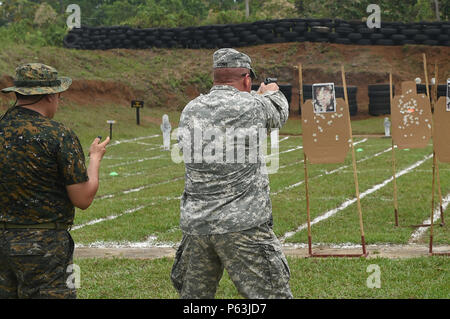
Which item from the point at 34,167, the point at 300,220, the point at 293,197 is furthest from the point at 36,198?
the point at 293,197

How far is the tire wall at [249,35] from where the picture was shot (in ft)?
115

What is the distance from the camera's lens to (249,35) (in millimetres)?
36312

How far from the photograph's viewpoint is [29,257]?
372 cm

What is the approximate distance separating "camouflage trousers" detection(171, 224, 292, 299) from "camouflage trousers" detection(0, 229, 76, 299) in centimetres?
74

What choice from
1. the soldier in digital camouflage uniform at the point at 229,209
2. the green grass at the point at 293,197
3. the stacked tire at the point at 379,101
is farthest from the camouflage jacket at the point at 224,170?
the stacked tire at the point at 379,101

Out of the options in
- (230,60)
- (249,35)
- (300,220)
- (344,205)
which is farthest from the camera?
(249,35)

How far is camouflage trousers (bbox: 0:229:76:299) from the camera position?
372cm

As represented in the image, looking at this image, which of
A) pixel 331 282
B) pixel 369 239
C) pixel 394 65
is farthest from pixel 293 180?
pixel 394 65

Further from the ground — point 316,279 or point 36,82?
point 36,82

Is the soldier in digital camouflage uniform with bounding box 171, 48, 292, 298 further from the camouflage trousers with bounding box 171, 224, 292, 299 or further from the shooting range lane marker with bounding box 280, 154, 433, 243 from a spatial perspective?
the shooting range lane marker with bounding box 280, 154, 433, 243

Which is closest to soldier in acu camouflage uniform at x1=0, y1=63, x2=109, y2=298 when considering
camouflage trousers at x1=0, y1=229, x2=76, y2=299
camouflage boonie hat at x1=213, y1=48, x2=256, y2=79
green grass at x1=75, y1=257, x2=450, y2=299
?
camouflage trousers at x1=0, y1=229, x2=76, y2=299

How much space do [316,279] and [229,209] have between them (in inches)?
112

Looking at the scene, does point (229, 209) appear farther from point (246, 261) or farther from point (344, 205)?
point (344, 205)

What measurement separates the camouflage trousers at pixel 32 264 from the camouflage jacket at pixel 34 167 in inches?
3.4
